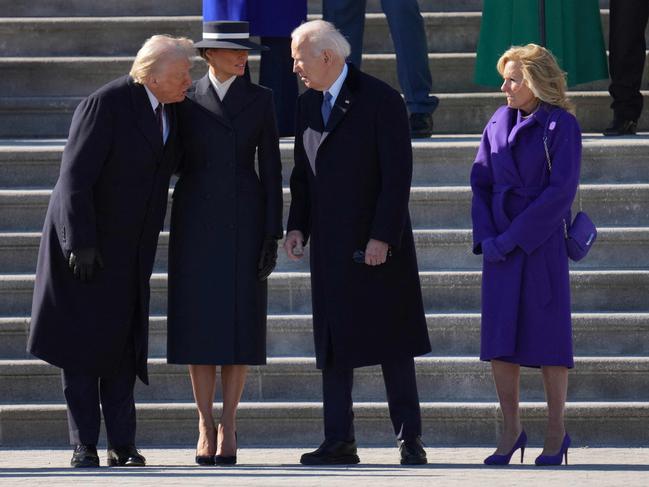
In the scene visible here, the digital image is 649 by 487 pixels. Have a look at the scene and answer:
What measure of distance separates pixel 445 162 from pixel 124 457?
265cm

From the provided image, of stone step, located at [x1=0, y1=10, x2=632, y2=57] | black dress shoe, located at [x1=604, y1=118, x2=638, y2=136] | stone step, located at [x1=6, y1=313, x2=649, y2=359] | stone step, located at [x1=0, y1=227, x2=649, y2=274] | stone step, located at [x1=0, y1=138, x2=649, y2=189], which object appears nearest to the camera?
stone step, located at [x1=6, y1=313, x2=649, y2=359]

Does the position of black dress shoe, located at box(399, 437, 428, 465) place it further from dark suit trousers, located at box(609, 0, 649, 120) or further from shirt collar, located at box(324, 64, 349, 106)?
dark suit trousers, located at box(609, 0, 649, 120)

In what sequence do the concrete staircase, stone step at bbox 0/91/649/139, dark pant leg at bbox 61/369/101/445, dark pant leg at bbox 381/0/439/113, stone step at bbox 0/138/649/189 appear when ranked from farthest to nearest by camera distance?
stone step at bbox 0/91/649/139 < dark pant leg at bbox 381/0/439/113 < stone step at bbox 0/138/649/189 < the concrete staircase < dark pant leg at bbox 61/369/101/445

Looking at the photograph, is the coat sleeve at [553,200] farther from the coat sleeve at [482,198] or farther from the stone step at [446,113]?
the stone step at [446,113]

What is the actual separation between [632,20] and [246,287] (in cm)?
335

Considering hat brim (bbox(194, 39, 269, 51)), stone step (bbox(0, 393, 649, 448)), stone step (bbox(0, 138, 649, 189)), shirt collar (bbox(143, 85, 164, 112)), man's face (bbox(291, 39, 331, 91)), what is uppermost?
hat brim (bbox(194, 39, 269, 51))

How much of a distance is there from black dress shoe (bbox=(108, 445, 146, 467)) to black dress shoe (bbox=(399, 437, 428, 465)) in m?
1.05

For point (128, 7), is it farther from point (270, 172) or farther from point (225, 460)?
point (225, 460)

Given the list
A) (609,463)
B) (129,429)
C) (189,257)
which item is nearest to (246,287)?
(189,257)

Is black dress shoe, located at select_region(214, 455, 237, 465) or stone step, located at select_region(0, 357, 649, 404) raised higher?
stone step, located at select_region(0, 357, 649, 404)

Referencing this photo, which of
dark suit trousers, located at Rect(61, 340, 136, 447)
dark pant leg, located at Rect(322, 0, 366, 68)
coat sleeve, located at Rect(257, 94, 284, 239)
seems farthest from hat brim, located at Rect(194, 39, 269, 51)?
dark pant leg, located at Rect(322, 0, 366, 68)

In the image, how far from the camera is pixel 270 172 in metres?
7.65

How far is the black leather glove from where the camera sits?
741 cm

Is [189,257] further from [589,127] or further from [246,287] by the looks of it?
[589,127]
